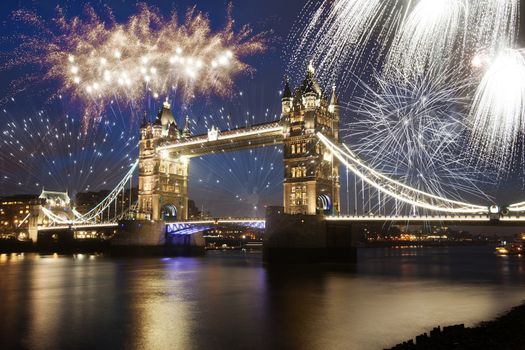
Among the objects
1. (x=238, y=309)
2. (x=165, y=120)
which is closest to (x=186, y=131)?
(x=165, y=120)

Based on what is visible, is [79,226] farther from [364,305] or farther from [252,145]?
[364,305]

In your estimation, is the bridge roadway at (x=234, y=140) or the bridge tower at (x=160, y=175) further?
the bridge tower at (x=160, y=175)

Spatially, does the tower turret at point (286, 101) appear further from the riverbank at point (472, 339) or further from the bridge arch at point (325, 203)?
the riverbank at point (472, 339)

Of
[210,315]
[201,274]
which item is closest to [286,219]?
[201,274]

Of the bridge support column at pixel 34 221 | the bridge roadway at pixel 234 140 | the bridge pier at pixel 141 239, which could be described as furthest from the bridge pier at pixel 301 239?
the bridge support column at pixel 34 221

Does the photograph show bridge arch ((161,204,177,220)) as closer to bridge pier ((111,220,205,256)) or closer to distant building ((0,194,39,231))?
bridge pier ((111,220,205,256))

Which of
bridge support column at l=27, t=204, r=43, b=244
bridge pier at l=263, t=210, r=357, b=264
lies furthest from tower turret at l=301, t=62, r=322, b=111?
bridge support column at l=27, t=204, r=43, b=244
